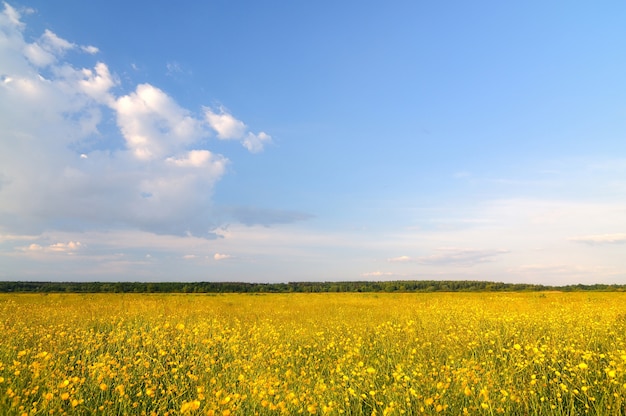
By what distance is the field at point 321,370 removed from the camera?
4.77 m

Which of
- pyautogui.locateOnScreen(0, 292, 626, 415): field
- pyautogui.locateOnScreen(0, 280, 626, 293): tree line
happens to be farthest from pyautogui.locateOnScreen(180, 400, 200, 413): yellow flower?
pyautogui.locateOnScreen(0, 280, 626, 293): tree line

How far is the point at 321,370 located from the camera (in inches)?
283

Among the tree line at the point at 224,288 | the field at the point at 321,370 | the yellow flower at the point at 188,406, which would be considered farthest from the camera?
the tree line at the point at 224,288

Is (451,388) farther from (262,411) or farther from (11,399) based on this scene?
(11,399)

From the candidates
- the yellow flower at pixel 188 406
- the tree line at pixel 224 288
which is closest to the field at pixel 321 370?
the yellow flower at pixel 188 406

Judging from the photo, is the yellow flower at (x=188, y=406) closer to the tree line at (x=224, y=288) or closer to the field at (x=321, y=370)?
the field at (x=321, y=370)

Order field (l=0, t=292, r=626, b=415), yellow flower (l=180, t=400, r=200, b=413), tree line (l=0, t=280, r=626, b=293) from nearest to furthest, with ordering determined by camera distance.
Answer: yellow flower (l=180, t=400, r=200, b=413)
field (l=0, t=292, r=626, b=415)
tree line (l=0, t=280, r=626, b=293)

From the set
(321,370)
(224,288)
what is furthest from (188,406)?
(224,288)

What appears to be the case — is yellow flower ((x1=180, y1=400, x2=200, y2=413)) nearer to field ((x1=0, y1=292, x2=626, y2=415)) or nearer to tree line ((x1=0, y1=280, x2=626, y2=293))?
field ((x1=0, y1=292, x2=626, y2=415))

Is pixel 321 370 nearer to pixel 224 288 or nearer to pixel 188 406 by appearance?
pixel 188 406

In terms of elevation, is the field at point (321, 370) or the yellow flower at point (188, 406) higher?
the yellow flower at point (188, 406)

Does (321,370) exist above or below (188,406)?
below

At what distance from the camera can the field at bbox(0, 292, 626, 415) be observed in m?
4.77

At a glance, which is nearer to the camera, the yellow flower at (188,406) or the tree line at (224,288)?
the yellow flower at (188,406)
